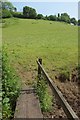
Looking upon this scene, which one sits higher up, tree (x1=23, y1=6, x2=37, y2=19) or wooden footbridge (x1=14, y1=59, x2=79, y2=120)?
tree (x1=23, y1=6, x2=37, y2=19)

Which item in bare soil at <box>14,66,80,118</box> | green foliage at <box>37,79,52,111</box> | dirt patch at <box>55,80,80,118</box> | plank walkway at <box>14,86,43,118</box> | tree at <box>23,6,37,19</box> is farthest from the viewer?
tree at <box>23,6,37,19</box>

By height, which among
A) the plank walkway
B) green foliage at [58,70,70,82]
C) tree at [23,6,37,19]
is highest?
tree at [23,6,37,19]

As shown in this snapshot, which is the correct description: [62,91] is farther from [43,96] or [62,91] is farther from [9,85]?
[9,85]

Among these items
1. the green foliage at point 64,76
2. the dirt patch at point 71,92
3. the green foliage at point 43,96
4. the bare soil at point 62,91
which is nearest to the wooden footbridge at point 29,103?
the green foliage at point 43,96

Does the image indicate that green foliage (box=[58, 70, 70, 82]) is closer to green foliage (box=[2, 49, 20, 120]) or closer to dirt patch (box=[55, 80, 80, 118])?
dirt patch (box=[55, 80, 80, 118])

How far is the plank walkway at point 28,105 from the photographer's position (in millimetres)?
4926

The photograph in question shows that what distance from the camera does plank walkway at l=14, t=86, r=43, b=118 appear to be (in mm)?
4926

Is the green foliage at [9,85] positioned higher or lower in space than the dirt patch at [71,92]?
higher

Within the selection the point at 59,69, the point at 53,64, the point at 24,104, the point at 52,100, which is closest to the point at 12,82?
the point at 24,104

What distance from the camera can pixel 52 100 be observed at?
810cm

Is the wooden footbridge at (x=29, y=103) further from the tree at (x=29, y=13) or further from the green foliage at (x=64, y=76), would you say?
the tree at (x=29, y=13)

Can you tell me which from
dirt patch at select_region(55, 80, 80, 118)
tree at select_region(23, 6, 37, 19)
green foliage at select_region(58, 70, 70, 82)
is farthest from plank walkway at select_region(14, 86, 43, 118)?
tree at select_region(23, 6, 37, 19)

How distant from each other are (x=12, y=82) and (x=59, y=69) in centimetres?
580

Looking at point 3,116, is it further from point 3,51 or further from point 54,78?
point 54,78
